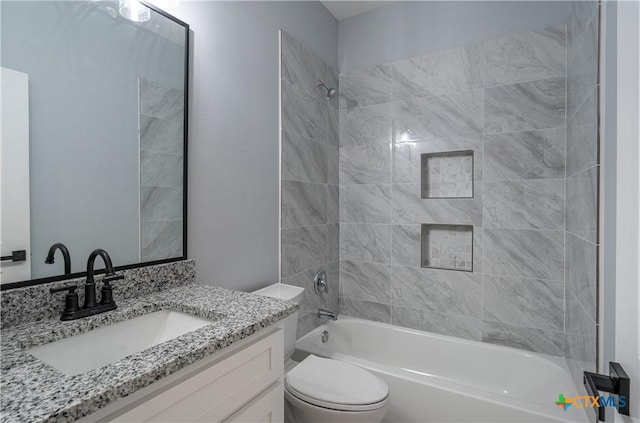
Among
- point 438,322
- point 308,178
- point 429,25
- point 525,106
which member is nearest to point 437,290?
point 438,322

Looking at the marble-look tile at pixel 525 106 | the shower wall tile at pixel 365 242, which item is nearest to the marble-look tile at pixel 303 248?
the shower wall tile at pixel 365 242

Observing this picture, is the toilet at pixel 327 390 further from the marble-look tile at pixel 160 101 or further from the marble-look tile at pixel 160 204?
the marble-look tile at pixel 160 101

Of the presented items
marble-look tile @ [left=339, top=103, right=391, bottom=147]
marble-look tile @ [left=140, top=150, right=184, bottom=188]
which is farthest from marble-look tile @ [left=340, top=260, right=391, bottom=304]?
marble-look tile @ [left=140, top=150, right=184, bottom=188]

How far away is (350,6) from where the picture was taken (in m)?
2.41

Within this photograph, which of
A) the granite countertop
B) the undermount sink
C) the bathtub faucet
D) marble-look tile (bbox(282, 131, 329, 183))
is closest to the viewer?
the granite countertop

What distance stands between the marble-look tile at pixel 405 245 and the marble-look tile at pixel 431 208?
0.06 metres

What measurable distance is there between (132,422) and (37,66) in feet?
3.28

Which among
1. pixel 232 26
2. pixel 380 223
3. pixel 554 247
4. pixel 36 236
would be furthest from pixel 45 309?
pixel 554 247

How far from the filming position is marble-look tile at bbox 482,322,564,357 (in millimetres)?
1875

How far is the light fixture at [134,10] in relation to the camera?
116 centimetres

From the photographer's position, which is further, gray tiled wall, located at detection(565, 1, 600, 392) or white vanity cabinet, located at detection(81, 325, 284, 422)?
gray tiled wall, located at detection(565, 1, 600, 392)

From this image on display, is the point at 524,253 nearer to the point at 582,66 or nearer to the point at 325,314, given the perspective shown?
the point at 582,66

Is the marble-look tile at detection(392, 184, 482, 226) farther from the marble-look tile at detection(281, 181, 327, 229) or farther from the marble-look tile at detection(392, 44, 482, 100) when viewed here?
the marble-look tile at detection(392, 44, 482, 100)

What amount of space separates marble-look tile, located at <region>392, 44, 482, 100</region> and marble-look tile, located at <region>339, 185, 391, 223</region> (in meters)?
0.70
